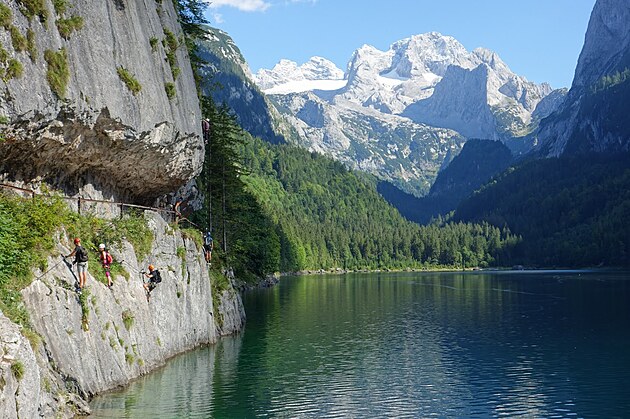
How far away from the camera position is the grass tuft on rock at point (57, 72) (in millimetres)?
32688

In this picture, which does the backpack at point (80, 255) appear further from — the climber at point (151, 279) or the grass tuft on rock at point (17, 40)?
the grass tuft on rock at point (17, 40)

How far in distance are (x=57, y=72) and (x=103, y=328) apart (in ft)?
43.7

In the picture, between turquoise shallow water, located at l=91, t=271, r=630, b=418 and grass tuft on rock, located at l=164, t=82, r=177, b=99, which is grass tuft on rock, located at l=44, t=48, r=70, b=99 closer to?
grass tuft on rock, located at l=164, t=82, r=177, b=99

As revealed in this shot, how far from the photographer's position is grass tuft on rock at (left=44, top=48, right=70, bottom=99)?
32688mm

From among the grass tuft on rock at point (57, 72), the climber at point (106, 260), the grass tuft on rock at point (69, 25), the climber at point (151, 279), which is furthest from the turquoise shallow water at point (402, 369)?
the grass tuft on rock at point (69, 25)

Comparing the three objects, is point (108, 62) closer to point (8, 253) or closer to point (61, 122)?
point (61, 122)

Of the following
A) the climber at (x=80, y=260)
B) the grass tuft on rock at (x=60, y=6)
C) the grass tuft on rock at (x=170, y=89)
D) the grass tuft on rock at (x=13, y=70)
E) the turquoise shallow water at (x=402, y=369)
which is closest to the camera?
the grass tuft on rock at (x=13, y=70)

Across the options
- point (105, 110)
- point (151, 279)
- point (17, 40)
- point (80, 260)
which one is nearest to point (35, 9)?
point (17, 40)

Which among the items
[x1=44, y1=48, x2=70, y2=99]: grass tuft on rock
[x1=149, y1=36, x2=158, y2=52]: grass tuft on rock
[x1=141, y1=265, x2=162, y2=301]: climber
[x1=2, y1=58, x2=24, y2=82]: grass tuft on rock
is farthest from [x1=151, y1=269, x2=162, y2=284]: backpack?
[x1=2, y1=58, x2=24, y2=82]: grass tuft on rock

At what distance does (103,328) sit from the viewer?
34562 millimetres

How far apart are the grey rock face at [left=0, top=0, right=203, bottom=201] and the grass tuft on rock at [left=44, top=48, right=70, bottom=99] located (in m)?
0.19

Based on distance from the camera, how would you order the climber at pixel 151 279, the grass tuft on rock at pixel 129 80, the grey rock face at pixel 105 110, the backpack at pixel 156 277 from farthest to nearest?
the backpack at pixel 156 277 → the climber at pixel 151 279 → the grass tuft on rock at pixel 129 80 → the grey rock face at pixel 105 110

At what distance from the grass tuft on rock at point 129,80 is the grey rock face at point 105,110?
26cm

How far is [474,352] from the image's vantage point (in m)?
55.2
